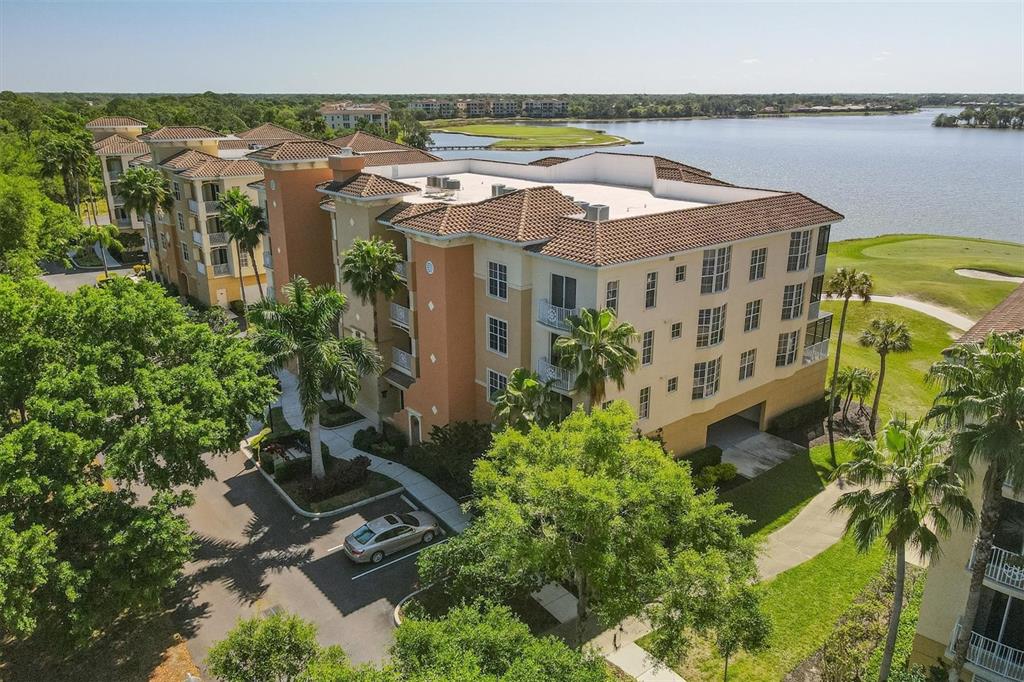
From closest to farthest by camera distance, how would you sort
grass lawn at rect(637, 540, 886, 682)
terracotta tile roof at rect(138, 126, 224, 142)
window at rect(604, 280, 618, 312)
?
grass lawn at rect(637, 540, 886, 682) → window at rect(604, 280, 618, 312) → terracotta tile roof at rect(138, 126, 224, 142)

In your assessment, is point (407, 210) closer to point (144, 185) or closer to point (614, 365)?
point (614, 365)

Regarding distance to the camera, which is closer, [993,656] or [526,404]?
[993,656]

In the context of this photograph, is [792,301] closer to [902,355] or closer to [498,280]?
[498,280]

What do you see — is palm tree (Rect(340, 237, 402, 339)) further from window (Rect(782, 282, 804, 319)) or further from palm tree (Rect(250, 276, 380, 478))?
window (Rect(782, 282, 804, 319))

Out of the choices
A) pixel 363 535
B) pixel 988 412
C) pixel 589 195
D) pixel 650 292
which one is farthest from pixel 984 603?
pixel 589 195

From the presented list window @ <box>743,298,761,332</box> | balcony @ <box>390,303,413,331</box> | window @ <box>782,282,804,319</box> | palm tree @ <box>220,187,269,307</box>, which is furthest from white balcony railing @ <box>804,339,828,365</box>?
palm tree @ <box>220,187,269,307</box>

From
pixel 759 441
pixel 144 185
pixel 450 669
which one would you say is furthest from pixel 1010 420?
pixel 144 185

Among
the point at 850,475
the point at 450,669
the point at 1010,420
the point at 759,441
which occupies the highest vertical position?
the point at 1010,420
